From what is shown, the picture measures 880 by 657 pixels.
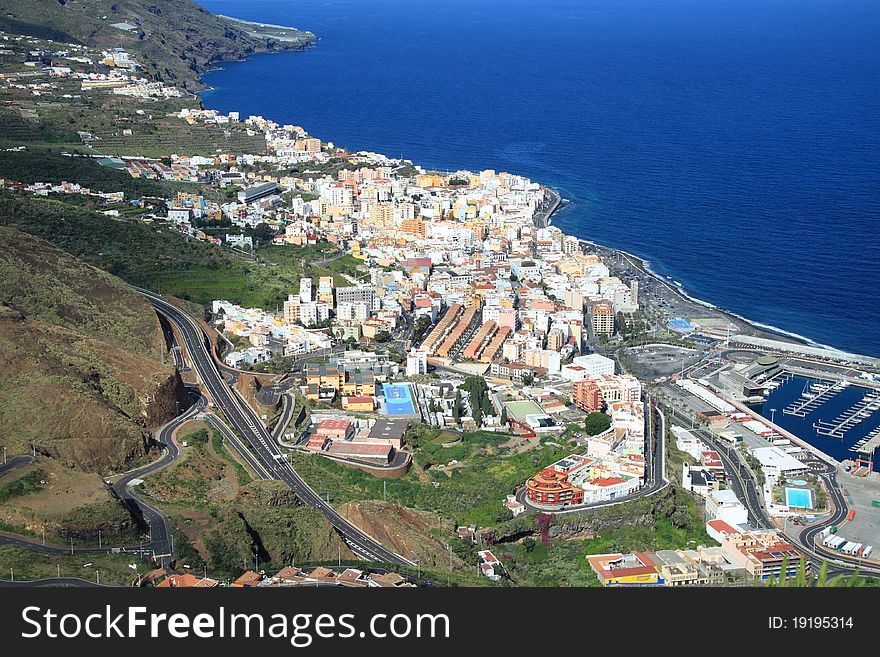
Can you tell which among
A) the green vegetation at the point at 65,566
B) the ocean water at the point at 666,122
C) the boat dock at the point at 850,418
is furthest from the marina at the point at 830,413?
the green vegetation at the point at 65,566

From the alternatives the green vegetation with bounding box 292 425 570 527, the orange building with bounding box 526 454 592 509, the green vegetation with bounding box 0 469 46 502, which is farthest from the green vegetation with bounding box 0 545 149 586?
the orange building with bounding box 526 454 592 509

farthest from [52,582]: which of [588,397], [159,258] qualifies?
[159,258]


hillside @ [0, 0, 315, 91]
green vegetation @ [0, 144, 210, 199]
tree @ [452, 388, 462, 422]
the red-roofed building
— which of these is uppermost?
hillside @ [0, 0, 315, 91]

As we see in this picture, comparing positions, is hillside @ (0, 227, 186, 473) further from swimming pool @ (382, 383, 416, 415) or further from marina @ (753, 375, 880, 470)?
marina @ (753, 375, 880, 470)

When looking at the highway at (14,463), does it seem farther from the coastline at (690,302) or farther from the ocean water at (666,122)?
the ocean water at (666,122)

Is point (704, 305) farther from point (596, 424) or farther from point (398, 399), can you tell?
point (398, 399)

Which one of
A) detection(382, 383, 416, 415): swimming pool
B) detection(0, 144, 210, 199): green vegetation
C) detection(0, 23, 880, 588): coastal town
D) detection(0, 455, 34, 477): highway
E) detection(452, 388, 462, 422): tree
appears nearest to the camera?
detection(0, 455, 34, 477): highway

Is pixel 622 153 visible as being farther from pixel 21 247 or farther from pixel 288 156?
pixel 21 247
